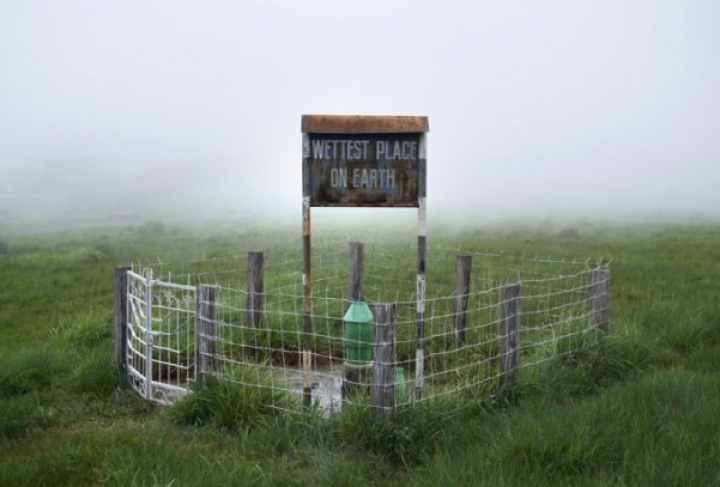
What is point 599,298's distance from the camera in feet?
28.5

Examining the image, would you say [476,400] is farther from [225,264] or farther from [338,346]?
[225,264]

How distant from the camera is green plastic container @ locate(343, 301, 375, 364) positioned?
25.8 feet

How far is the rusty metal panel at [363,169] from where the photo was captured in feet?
21.0

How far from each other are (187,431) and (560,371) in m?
4.13

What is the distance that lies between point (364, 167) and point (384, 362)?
73.7 inches

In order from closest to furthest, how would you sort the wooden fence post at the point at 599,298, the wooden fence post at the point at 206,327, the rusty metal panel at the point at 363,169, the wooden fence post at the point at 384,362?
the wooden fence post at the point at 384,362 → the rusty metal panel at the point at 363,169 → the wooden fence post at the point at 206,327 → the wooden fence post at the point at 599,298

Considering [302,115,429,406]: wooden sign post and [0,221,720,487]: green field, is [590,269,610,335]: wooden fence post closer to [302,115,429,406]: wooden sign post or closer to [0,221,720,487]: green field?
[0,221,720,487]: green field

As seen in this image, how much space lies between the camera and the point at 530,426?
5773mm

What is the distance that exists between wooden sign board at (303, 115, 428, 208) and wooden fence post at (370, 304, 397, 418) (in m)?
1.10

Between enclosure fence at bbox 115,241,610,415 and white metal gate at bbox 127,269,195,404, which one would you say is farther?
white metal gate at bbox 127,269,195,404

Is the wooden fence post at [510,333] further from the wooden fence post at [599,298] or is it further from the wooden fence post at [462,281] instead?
the wooden fence post at [462,281]

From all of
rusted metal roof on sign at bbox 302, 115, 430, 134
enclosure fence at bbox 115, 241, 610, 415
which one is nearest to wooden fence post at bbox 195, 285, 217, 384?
enclosure fence at bbox 115, 241, 610, 415

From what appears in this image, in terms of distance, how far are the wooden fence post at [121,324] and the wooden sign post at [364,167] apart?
3127mm

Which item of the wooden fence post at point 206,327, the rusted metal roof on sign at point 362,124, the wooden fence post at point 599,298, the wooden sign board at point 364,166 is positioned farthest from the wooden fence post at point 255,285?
the wooden fence post at point 599,298
